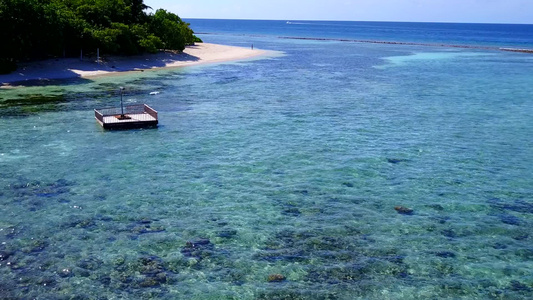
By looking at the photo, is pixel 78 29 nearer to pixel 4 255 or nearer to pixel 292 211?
pixel 4 255

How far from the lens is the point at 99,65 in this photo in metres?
77.5

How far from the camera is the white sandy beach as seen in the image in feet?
216

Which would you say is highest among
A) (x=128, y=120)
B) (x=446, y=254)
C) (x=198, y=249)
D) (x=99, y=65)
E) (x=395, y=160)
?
(x=99, y=65)

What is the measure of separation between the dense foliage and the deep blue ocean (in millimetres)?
15379

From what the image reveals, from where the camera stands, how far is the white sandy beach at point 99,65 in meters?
65.8

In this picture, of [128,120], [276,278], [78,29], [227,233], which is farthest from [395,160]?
[78,29]

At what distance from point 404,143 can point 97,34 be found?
55.9 meters

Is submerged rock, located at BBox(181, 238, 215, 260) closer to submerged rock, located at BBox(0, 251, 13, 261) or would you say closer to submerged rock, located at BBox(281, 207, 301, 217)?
submerged rock, located at BBox(281, 207, 301, 217)

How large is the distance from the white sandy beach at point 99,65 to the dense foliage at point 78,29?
1603 mm

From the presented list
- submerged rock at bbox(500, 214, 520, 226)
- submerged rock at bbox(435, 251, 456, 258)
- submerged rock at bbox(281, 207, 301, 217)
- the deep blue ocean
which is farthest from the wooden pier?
submerged rock at bbox(500, 214, 520, 226)

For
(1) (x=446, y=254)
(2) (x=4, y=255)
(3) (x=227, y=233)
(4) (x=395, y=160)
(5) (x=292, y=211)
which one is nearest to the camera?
(2) (x=4, y=255)

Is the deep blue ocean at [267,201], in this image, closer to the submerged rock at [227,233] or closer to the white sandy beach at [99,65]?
the submerged rock at [227,233]

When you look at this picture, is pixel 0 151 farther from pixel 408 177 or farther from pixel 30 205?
pixel 408 177

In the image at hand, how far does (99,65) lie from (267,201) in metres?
59.7
